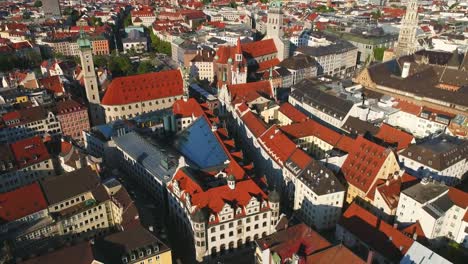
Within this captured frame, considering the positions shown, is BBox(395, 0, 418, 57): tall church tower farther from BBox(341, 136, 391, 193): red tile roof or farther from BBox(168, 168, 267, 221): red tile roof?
BBox(168, 168, 267, 221): red tile roof

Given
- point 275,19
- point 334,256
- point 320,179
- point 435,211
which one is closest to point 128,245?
point 334,256

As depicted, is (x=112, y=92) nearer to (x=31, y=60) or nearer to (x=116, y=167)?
(x=116, y=167)

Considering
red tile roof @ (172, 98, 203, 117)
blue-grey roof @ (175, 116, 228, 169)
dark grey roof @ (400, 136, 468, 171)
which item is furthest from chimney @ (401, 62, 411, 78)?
blue-grey roof @ (175, 116, 228, 169)

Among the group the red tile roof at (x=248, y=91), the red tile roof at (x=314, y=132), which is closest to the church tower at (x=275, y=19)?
the red tile roof at (x=248, y=91)

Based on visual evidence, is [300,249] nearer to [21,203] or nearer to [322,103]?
[21,203]

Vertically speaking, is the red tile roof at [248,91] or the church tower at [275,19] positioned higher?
the church tower at [275,19]

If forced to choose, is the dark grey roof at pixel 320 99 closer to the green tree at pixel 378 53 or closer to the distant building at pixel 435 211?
the distant building at pixel 435 211
